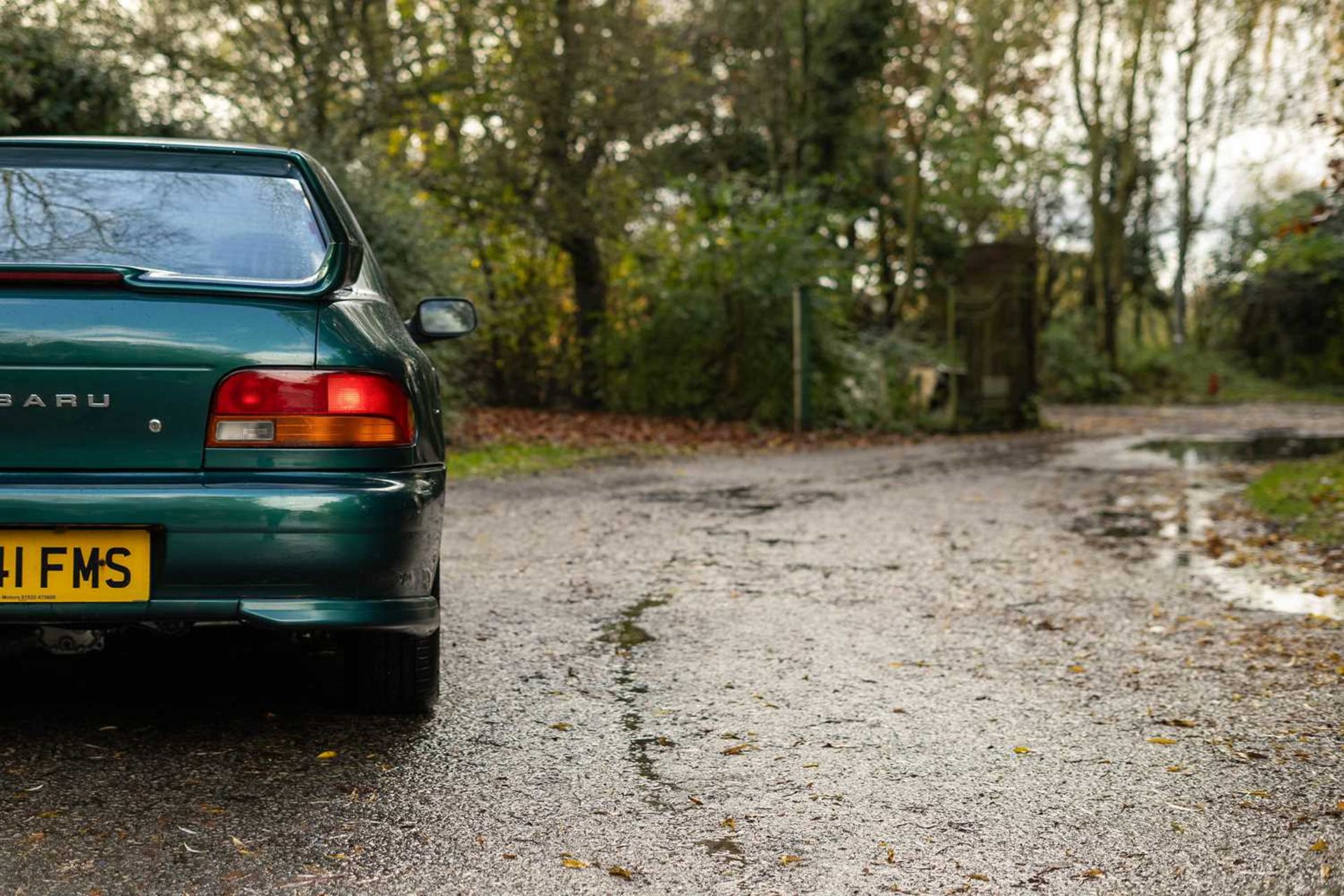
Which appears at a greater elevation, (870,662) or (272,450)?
(272,450)

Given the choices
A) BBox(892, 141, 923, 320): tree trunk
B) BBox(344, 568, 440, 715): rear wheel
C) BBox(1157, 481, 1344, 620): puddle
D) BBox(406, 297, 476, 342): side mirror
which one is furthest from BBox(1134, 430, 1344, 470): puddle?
BBox(344, 568, 440, 715): rear wheel

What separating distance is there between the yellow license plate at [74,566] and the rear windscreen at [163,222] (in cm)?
68

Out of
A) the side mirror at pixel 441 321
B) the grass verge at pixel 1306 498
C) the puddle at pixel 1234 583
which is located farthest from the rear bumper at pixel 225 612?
the grass verge at pixel 1306 498

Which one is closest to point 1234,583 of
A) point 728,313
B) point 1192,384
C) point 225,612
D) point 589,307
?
point 225,612

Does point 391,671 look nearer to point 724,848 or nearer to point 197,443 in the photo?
point 197,443

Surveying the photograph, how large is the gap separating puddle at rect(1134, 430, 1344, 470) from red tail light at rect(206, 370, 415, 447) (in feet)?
39.1

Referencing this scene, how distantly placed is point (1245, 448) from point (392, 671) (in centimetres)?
1498

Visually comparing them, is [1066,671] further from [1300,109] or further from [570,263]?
[1300,109]

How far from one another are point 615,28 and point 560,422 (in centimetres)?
486

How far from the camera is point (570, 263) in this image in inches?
751

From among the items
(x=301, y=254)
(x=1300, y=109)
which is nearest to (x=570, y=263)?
(x=1300, y=109)

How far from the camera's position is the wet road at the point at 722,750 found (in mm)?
2939

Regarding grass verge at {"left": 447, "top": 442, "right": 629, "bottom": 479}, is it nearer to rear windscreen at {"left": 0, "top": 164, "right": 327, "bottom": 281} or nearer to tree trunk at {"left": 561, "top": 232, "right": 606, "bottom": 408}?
tree trunk at {"left": 561, "top": 232, "right": 606, "bottom": 408}

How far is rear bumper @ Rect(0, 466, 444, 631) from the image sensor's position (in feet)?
10.8
